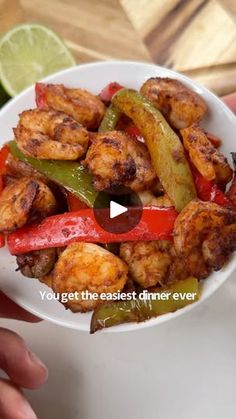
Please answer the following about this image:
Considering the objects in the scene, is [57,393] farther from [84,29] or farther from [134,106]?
[84,29]

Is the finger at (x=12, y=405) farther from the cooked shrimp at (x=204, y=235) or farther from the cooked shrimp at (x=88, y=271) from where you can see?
the cooked shrimp at (x=204, y=235)

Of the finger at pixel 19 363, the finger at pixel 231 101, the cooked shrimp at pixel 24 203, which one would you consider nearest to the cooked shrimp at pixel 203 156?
the cooked shrimp at pixel 24 203

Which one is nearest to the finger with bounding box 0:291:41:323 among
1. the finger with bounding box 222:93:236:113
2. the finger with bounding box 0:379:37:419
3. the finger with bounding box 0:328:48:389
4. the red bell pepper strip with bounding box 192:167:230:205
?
the finger with bounding box 0:328:48:389

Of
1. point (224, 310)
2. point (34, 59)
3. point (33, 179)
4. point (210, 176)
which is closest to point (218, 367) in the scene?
point (224, 310)

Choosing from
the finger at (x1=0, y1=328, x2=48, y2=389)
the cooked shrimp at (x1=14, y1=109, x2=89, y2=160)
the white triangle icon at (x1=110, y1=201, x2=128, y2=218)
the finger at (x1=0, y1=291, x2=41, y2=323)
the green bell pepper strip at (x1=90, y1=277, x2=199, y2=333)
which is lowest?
the finger at (x1=0, y1=291, x2=41, y2=323)

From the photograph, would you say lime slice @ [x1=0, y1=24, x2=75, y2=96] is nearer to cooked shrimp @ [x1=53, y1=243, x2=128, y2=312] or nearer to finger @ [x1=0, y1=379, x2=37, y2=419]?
cooked shrimp @ [x1=53, y1=243, x2=128, y2=312]

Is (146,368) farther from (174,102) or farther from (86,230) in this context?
(174,102)

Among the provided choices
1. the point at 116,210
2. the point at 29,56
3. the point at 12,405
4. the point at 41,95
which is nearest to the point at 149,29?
the point at 29,56
